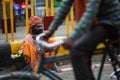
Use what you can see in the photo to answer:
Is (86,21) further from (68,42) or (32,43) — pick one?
(32,43)

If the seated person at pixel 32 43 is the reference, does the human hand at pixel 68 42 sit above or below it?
above

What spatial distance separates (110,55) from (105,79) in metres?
2.45

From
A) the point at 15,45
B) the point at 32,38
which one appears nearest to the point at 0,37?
the point at 15,45

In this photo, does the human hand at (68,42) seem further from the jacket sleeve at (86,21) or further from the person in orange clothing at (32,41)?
the person in orange clothing at (32,41)

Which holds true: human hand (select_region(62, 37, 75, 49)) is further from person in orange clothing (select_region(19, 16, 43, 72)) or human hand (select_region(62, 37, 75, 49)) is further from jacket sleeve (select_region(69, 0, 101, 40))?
person in orange clothing (select_region(19, 16, 43, 72))

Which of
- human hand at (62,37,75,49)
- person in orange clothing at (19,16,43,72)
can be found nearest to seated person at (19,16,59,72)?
person in orange clothing at (19,16,43,72)

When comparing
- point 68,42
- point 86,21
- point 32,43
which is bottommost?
point 32,43

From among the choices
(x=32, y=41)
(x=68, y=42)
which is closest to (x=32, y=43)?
(x=32, y=41)

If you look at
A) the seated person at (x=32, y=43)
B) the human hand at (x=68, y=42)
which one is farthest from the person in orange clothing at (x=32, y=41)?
the human hand at (x=68, y=42)

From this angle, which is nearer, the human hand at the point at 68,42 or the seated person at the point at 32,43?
the human hand at the point at 68,42

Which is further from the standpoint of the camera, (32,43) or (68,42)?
(32,43)

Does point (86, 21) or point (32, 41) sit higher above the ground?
point (86, 21)

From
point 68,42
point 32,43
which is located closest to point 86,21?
point 68,42

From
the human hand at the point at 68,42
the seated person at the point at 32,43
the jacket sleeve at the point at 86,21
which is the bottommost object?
the seated person at the point at 32,43
